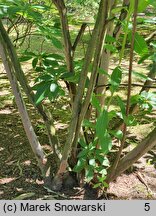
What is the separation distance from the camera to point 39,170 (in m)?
1.82

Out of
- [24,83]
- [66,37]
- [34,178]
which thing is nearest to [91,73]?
[66,37]

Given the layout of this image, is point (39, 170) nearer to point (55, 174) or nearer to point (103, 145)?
point (55, 174)

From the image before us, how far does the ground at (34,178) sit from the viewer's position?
1.66 metres

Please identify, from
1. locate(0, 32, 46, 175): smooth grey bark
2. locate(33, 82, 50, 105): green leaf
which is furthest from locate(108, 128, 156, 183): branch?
locate(33, 82, 50, 105): green leaf

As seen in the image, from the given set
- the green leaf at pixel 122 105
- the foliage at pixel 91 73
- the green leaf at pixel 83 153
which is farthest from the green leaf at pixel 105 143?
the green leaf at pixel 83 153

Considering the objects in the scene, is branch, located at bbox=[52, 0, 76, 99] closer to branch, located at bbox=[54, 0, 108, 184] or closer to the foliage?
the foliage

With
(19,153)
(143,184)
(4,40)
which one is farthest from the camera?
(19,153)

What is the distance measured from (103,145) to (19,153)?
2.86 feet

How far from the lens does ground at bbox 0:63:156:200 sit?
5.46ft

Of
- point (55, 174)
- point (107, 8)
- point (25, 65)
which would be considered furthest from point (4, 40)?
point (25, 65)

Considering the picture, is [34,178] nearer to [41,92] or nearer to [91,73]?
[41,92]

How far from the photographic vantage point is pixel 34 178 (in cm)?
177

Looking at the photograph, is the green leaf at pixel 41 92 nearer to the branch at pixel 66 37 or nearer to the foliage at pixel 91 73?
the foliage at pixel 91 73

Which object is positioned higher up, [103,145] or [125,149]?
[103,145]
